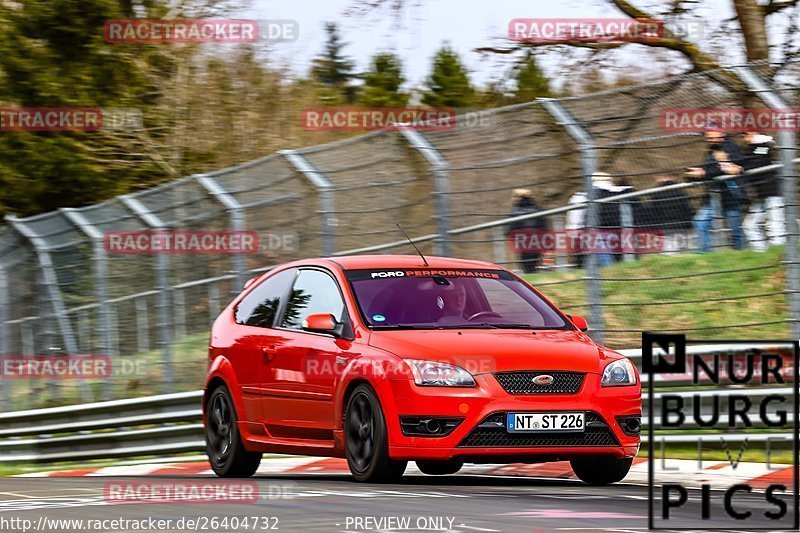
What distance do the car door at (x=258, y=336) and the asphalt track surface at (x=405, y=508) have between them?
0.86m

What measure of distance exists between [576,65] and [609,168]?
255 inches

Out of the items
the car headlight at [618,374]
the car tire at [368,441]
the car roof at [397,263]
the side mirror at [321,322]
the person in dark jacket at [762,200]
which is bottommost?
the car tire at [368,441]

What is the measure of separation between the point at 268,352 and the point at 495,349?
215 cm

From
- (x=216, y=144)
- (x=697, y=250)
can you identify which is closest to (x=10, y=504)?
(x=697, y=250)

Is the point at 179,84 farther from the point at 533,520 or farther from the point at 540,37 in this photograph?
the point at 533,520

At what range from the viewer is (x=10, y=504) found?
384 inches

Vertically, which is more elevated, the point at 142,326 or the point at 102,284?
the point at 102,284

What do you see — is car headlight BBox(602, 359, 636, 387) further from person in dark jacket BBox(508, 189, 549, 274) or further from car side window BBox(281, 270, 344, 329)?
person in dark jacket BBox(508, 189, 549, 274)

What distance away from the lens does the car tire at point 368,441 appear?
9680 mm

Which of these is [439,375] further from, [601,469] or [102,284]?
[102,284]

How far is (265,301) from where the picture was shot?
11789 millimetres

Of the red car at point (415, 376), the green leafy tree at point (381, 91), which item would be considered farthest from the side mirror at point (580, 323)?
the green leafy tree at point (381, 91)

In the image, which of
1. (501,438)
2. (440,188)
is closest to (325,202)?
(440,188)

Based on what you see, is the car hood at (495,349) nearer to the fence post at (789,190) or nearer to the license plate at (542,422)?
the license plate at (542,422)
